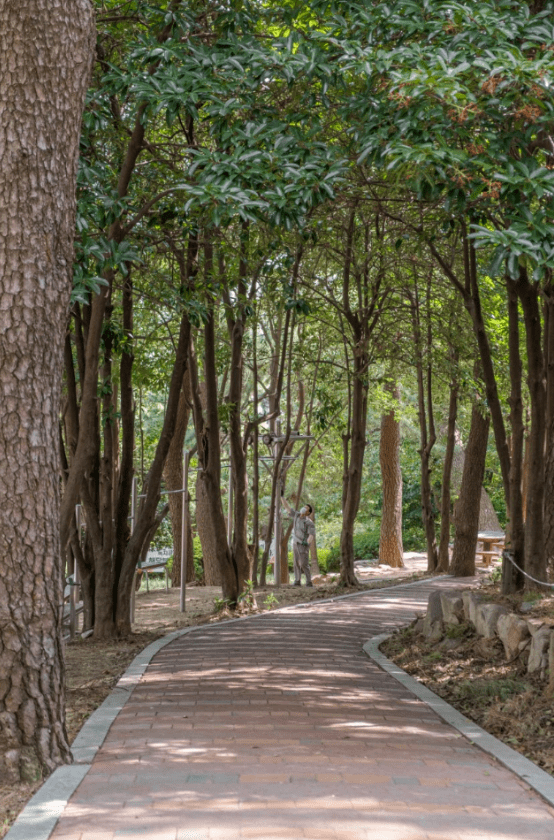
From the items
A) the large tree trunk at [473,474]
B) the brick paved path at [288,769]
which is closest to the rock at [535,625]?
the brick paved path at [288,769]

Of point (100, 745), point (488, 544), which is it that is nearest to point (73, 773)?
point (100, 745)

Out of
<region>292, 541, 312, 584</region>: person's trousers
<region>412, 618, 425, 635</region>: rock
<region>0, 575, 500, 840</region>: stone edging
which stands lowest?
<region>0, 575, 500, 840</region>: stone edging

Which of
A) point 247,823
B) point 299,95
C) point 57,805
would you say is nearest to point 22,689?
point 57,805

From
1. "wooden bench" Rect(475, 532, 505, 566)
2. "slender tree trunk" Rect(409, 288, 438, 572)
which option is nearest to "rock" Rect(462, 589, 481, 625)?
"slender tree trunk" Rect(409, 288, 438, 572)

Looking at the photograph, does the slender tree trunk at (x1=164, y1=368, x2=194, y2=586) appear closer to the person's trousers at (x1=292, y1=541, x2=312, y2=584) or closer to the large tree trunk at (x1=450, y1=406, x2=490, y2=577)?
the person's trousers at (x1=292, y1=541, x2=312, y2=584)

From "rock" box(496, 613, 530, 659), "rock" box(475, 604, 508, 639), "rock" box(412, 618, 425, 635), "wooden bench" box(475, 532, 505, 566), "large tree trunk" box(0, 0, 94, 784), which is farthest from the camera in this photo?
"wooden bench" box(475, 532, 505, 566)

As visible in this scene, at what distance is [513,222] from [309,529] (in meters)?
14.0

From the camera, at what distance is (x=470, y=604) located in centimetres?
1032

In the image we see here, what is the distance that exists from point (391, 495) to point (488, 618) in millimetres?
17119

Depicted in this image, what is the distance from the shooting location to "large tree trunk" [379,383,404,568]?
26500mm

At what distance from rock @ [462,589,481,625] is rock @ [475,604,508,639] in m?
0.23

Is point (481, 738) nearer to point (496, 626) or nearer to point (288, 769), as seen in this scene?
point (288, 769)

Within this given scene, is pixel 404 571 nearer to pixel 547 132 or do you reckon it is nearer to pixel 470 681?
pixel 470 681

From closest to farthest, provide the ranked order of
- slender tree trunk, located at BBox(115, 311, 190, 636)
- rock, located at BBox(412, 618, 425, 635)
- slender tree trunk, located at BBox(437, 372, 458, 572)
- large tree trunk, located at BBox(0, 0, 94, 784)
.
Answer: large tree trunk, located at BBox(0, 0, 94, 784)
rock, located at BBox(412, 618, 425, 635)
slender tree trunk, located at BBox(115, 311, 190, 636)
slender tree trunk, located at BBox(437, 372, 458, 572)
